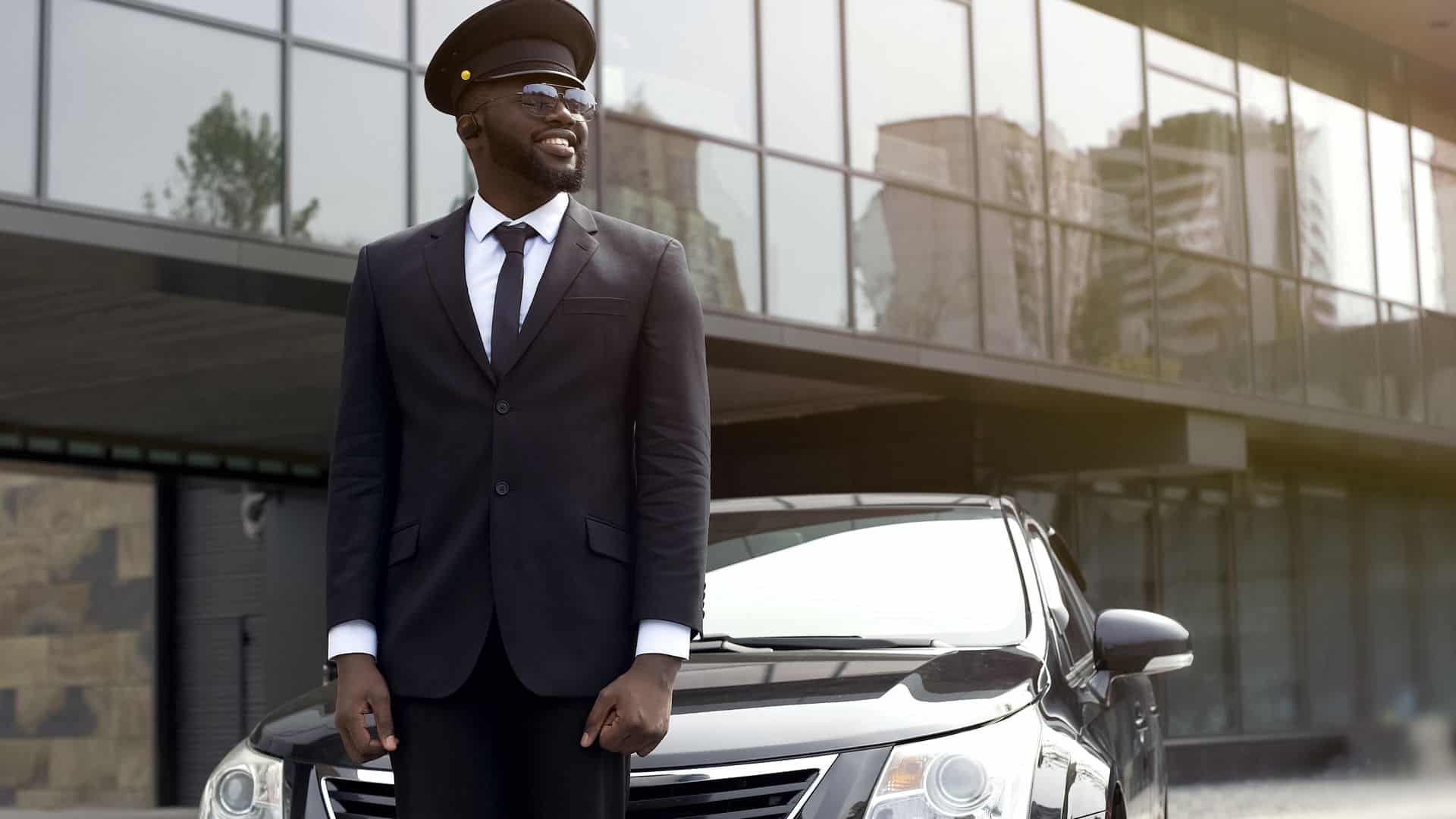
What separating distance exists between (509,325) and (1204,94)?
17.4m

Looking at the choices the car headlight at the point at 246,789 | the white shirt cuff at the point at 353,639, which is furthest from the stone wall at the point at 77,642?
the white shirt cuff at the point at 353,639

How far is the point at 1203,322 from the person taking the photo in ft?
59.2

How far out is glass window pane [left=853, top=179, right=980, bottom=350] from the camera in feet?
49.5

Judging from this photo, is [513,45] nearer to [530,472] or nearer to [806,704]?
[530,472]

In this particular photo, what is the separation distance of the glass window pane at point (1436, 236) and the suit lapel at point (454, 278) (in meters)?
21.0

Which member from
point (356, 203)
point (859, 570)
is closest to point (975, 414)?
point (356, 203)

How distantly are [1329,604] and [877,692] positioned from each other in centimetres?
1970

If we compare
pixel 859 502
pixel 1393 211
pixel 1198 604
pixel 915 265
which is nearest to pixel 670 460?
pixel 859 502

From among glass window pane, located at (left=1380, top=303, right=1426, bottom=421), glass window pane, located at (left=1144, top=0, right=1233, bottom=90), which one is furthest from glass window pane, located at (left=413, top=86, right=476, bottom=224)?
glass window pane, located at (left=1380, top=303, right=1426, bottom=421)

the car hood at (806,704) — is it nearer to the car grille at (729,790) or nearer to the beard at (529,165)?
the car grille at (729,790)

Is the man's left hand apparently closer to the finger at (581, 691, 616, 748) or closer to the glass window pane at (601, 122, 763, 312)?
the finger at (581, 691, 616, 748)

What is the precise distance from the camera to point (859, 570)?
4.89 meters

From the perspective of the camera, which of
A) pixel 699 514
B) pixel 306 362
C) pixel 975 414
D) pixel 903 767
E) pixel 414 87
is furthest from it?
pixel 975 414

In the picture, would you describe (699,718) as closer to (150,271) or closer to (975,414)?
(150,271)
